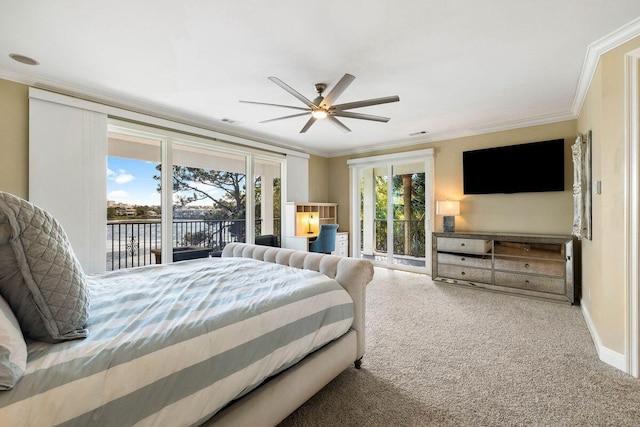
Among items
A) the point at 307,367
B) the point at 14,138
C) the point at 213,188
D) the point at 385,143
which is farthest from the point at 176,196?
the point at 385,143

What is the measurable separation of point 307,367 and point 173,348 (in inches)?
31.4

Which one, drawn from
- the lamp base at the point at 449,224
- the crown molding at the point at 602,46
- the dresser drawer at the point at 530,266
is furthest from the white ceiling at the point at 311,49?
the dresser drawer at the point at 530,266

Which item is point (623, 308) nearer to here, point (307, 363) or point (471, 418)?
point (471, 418)

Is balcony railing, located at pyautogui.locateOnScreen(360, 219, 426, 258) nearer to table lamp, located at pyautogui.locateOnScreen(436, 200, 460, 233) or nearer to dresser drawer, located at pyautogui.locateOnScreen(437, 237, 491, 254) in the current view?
table lamp, located at pyautogui.locateOnScreen(436, 200, 460, 233)

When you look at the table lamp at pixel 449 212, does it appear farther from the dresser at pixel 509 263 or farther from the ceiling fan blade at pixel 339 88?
the ceiling fan blade at pixel 339 88

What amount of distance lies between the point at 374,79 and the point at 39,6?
104 inches

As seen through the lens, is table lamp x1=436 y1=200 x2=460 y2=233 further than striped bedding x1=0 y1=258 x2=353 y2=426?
Yes

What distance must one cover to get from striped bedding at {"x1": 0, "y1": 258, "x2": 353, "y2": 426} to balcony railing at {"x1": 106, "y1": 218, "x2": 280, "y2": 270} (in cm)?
219

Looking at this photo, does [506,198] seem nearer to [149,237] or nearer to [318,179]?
[318,179]

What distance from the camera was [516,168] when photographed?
13.9ft

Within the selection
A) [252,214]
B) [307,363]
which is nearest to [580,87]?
[307,363]

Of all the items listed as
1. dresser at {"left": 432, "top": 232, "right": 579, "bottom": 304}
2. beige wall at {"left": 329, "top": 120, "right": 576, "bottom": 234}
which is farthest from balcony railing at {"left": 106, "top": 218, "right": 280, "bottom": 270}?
beige wall at {"left": 329, "top": 120, "right": 576, "bottom": 234}

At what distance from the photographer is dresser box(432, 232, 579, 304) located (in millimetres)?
3584

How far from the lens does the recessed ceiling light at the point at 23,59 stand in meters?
2.45
